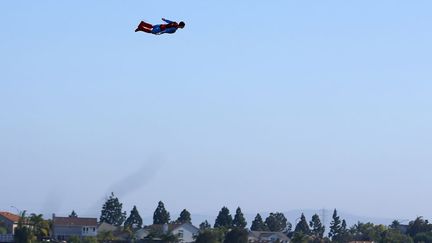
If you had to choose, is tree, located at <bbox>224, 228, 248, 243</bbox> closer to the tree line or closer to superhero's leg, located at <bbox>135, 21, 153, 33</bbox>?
the tree line

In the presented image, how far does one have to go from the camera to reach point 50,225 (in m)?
143

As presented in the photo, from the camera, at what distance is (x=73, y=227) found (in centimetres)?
14500

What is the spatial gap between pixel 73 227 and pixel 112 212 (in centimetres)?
3817

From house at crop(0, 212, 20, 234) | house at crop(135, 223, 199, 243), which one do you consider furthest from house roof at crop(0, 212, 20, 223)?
house at crop(135, 223, 199, 243)

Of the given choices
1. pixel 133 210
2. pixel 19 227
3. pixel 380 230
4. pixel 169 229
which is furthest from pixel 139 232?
pixel 380 230

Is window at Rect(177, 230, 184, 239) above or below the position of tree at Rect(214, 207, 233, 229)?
below

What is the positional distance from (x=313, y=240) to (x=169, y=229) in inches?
927

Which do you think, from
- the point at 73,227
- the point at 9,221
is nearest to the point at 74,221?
the point at 73,227

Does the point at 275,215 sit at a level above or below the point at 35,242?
above

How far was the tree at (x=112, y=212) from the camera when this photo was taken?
18150 cm

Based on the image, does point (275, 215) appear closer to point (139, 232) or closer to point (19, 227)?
point (139, 232)

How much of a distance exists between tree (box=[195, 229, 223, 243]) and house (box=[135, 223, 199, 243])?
3981mm

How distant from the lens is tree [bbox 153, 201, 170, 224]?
553 ft

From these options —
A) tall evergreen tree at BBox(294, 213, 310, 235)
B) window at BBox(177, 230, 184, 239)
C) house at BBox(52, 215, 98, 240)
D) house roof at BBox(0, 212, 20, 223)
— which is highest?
tall evergreen tree at BBox(294, 213, 310, 235)
